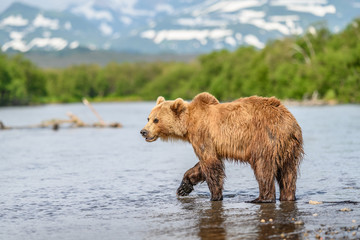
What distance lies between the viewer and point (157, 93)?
17062 centimetres

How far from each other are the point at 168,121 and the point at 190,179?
1464 mm

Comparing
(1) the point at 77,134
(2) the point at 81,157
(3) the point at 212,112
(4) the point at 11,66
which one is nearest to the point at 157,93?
(4) the point at 11,66

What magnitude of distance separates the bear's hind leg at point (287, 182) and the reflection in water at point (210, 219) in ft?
3.63

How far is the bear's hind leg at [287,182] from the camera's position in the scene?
968 cm

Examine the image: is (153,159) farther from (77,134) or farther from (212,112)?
(77,134)

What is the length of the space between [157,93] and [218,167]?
16089 cm

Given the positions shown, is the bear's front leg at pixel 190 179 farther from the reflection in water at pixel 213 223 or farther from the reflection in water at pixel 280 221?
the reflection in water at pixel 280 221

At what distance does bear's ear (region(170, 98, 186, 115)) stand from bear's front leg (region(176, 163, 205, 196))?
1.26 m

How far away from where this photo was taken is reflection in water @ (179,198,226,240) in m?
7.91

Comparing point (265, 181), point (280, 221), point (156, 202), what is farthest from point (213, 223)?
point (156, 202)

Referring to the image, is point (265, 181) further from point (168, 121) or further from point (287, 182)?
point (168, 121)

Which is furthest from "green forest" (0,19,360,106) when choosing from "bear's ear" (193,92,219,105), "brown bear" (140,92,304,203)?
"brown bear" (140,92,304,203)

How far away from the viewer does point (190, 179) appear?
11.2 metres

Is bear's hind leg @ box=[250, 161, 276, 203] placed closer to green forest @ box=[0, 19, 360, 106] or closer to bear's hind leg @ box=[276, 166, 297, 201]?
bear's hind leg @ box=[276, 166, 297, 201]
